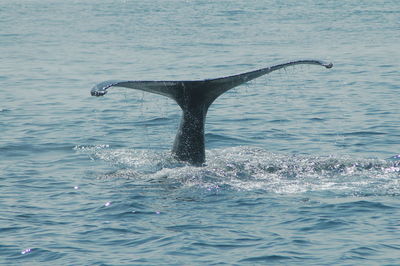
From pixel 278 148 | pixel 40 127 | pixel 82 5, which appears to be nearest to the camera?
pixel 278 148

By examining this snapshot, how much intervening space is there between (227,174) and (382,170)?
2534 millimetres

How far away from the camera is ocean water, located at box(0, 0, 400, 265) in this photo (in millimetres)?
11547

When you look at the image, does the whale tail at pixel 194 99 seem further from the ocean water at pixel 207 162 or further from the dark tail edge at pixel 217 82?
the ocean water at pixel 207 162

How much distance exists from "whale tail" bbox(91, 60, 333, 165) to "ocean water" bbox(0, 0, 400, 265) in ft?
0.96

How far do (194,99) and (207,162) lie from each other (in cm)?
131

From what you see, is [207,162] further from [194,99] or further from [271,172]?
[194,99]

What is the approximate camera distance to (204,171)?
573 inches

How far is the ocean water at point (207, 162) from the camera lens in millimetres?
11547

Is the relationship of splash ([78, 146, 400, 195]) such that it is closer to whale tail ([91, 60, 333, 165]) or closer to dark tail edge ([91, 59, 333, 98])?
whale tail ([91, 60, 333, 165])

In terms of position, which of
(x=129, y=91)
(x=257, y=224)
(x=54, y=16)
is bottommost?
(x=257, y=224)

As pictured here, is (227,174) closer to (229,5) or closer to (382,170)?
(382,170)

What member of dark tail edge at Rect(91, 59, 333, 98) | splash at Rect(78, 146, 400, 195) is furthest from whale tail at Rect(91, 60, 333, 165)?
splash at Rect(78, 146, 400, 195)

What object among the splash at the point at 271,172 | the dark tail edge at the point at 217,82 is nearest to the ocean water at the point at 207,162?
the splash at the point at 271,172

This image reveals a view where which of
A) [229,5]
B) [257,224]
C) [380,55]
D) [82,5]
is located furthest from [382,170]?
[82,5]
